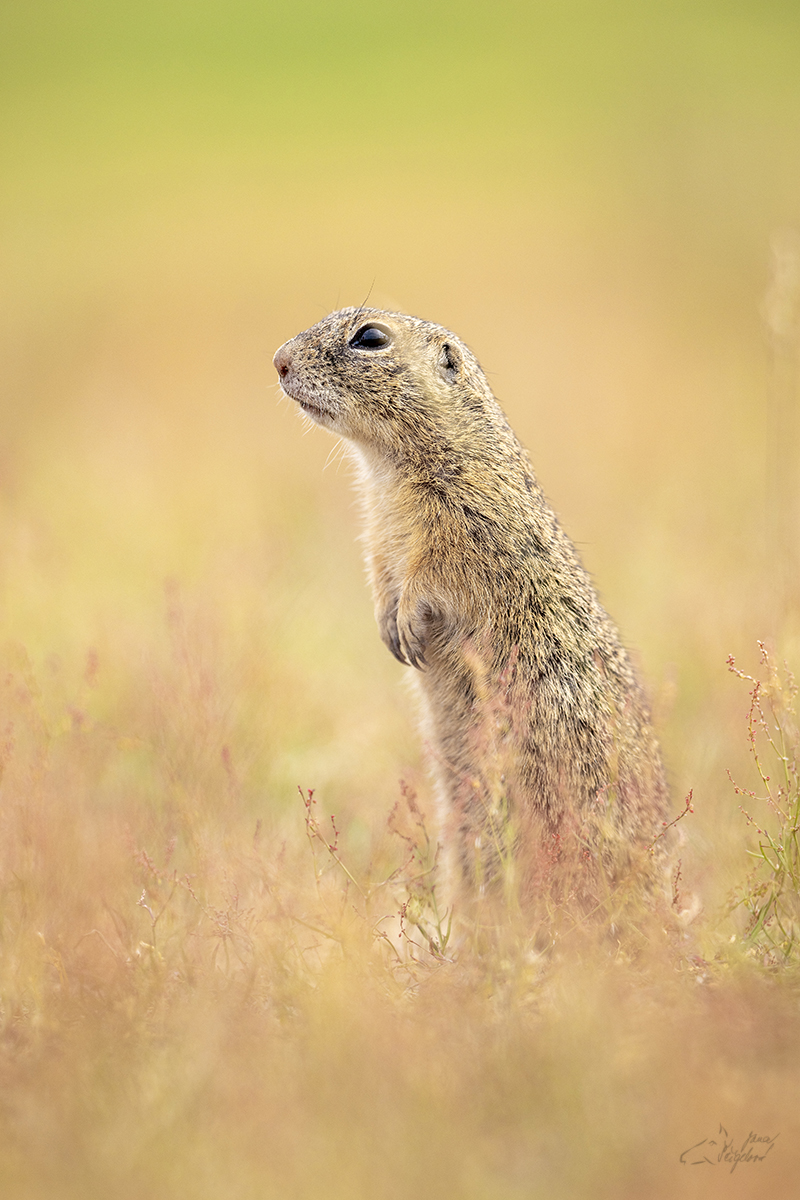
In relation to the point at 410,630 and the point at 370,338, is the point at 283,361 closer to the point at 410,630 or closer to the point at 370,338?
the point at 370,338

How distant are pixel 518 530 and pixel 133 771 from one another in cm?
248

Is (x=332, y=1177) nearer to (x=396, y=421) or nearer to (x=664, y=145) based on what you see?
(x=396, y=421)

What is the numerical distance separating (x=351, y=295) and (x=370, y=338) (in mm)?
9999

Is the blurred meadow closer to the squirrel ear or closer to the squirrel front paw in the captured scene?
the squirrel front paw

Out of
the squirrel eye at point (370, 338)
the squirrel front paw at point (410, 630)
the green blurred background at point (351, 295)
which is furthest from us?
the green blurred background at point (351, 295)

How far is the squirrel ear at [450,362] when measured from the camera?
15.3 feet

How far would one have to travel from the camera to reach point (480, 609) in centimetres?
407

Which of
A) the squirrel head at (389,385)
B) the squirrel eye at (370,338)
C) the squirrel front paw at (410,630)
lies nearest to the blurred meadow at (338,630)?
the squirrel front paw at (410,630)

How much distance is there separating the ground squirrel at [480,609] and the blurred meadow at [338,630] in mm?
435

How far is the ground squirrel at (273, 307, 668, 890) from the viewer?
371 centimetres
